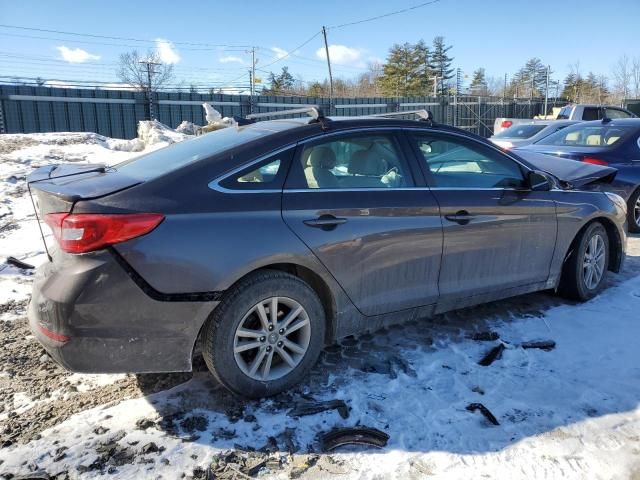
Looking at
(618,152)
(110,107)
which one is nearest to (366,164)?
(618,152)

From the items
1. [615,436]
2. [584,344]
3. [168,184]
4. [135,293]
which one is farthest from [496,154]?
[135,293]

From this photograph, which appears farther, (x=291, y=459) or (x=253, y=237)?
(x=253, y=237)

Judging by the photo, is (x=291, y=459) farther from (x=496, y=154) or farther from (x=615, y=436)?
(x=496, y=154)

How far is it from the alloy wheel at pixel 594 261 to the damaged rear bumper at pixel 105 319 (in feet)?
11.7

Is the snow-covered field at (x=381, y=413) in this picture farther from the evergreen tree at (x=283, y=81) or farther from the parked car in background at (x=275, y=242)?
the evergreen tree at (x=283, y=81)

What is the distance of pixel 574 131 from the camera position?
8727 mm

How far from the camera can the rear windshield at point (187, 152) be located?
3.14 meters

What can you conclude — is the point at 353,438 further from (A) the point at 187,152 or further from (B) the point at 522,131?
(B) the point at 522,131

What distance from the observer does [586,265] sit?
4.82m

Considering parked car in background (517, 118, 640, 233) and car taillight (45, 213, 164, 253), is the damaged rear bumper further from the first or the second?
parked car in background (517, 118, 640, 233)

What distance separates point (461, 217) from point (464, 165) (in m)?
0.56

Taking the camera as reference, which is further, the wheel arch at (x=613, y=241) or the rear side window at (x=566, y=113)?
the rear side window at (x=566, y=113)

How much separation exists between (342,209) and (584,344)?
2146 millimetres

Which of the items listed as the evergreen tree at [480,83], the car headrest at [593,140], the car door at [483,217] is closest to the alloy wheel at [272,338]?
the car door at [483,217]
